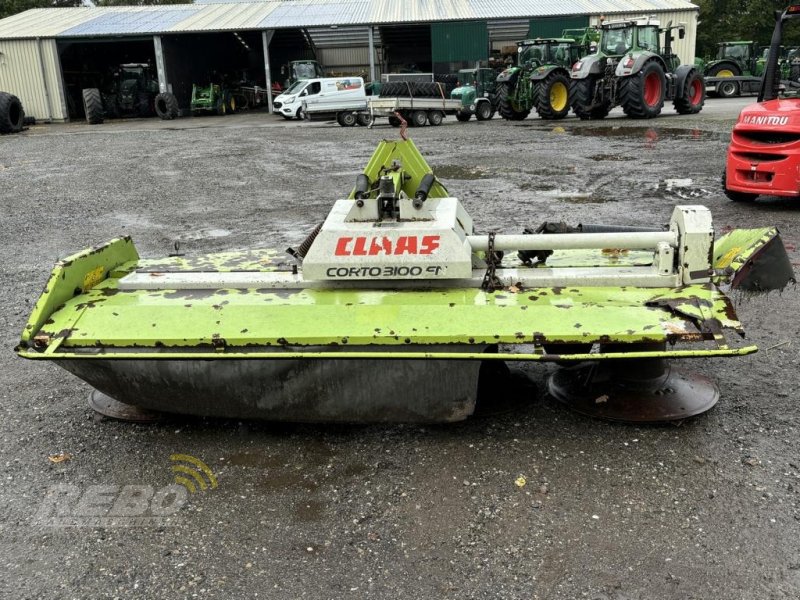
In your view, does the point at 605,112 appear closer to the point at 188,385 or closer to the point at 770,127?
the point at 770,127

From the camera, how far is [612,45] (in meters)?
16.7

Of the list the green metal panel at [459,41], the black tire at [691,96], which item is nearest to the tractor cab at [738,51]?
the green metal panel at [459,41]

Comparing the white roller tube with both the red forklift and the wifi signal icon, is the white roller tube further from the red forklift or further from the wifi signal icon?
the red forklift

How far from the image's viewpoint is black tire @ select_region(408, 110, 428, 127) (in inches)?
717

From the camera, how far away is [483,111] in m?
19.5

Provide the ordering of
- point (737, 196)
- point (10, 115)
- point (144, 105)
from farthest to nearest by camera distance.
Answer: point (144, 105) → point (10, 115) → point (737, 196)

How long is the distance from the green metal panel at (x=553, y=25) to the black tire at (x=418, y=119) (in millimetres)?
10510

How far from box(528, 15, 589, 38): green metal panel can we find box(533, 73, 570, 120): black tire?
10.5 metres

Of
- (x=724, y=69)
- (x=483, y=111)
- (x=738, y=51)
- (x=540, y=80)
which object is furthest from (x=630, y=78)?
(x=738, y=51)

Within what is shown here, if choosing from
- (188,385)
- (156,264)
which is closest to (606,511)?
(188,385)

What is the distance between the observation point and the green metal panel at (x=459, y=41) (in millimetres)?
27250

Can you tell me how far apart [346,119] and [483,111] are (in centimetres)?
353

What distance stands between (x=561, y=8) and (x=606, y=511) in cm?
2726

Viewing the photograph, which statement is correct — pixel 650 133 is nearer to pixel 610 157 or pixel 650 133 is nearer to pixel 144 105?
pixel 610 157
